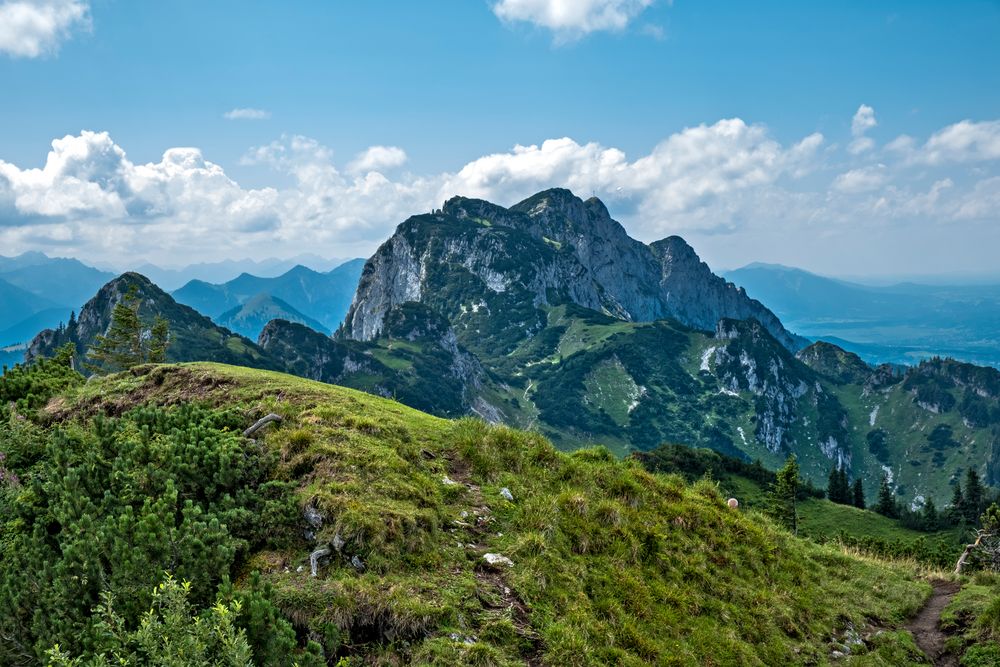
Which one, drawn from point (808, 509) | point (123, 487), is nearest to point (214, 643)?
point (123, 487)

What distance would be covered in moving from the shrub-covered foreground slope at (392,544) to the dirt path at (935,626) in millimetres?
511

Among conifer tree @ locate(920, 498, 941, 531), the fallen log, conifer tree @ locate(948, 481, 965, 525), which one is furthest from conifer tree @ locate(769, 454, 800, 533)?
conifer tree @ locate(948, 481, 965, 525)

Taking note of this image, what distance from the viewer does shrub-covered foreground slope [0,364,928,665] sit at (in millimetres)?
8828

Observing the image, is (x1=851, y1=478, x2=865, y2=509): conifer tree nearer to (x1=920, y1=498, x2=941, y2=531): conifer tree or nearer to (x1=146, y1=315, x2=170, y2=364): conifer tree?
(x1=920, y1=498, x2=941, y2=531): conifer tree

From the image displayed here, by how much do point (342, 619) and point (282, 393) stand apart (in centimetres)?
1008

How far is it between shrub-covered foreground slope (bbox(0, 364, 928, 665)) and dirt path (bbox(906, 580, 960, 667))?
0.51 m

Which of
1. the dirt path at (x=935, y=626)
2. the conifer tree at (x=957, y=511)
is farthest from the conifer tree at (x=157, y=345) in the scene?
the conifer tree at (x=957, y=511)

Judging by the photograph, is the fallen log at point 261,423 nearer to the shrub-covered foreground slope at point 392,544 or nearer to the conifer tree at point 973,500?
the shrub-covered foreground slope at point 392,544

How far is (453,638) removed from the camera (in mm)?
9484

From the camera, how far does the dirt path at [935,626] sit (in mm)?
14320

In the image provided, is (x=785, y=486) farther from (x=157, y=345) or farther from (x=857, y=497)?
(x=857, y=497)

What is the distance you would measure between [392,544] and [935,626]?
16754 mm

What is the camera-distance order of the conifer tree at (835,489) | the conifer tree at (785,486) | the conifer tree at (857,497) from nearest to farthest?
the conifer tree at (785,486), the conifer tree at (835,489), the conifer tree at (857,497)

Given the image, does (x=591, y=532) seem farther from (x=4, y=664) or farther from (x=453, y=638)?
(x=4, y=664)
